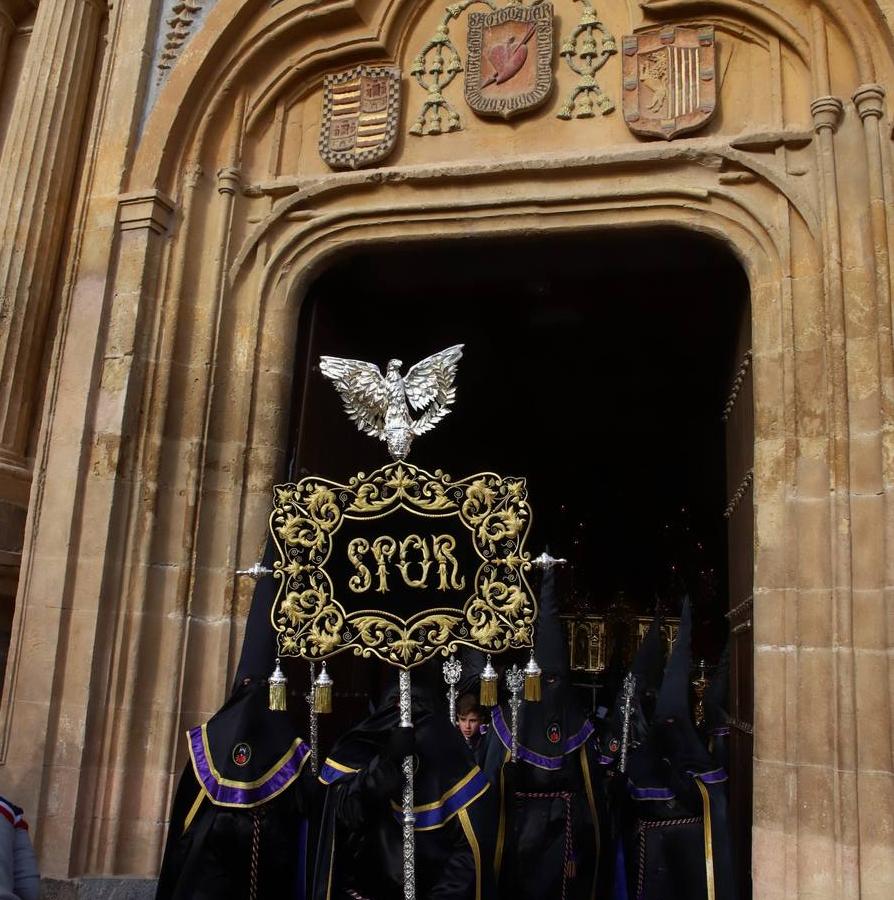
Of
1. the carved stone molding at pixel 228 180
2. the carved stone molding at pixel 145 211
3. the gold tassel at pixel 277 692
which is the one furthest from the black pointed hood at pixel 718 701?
the carved stone molding at pixel 145 211

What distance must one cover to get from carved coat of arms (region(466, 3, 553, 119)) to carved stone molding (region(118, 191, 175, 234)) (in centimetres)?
221

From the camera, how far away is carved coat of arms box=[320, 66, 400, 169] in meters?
6.93

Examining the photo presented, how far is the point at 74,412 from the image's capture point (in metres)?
6.51

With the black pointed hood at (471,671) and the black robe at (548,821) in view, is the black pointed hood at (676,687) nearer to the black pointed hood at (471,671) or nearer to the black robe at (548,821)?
the black robe at (548,821)

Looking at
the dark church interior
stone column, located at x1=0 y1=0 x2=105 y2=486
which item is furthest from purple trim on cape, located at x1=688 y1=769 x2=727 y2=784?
stone column, located at x1=0 y1=0 x2=105 y2=486

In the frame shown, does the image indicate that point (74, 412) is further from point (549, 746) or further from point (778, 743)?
point (778, 743)

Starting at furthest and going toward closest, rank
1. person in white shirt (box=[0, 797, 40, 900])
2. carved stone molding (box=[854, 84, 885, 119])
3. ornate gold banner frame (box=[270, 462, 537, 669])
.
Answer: carved stone molding (box=[854, 84, 885, 119]) → ornate gold banner frame (box=[270, 462, 537, 669]) → person in white shirt (box=[0, 797, 40, 900])

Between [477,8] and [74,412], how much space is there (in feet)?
12.9

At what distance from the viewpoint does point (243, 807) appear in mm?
4477

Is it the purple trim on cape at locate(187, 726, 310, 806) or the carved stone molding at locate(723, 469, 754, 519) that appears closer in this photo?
the purple trim on cape at locate(187, 726, 310, 806)

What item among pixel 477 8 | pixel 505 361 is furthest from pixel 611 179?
pixel 505 361

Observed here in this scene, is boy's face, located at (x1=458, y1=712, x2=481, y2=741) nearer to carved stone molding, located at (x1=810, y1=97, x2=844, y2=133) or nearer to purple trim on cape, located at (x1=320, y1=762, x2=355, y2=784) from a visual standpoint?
purple trim on cape, located at (x1=320, y1=762, x2=355, y2=784)

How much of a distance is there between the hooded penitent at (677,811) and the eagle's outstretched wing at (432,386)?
2.05 metres

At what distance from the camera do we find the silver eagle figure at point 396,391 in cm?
526
